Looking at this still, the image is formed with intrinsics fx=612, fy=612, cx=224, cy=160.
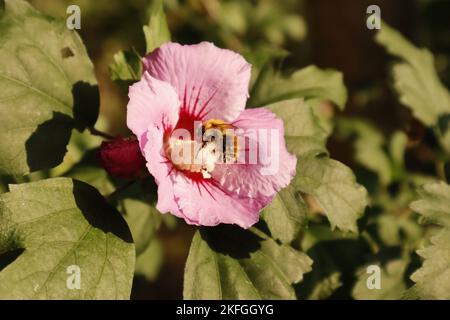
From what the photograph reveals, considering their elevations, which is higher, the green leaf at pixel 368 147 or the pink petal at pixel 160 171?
the pink petal at pixel 160 171

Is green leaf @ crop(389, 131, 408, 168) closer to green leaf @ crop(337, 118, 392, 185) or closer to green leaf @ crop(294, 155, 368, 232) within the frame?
green leaf @ crop(337, 118, 392, 185)

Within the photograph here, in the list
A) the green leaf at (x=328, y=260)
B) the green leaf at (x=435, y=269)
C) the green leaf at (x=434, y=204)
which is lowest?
the green leaf at (x=328, y=260)

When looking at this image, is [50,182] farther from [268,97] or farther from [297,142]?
[268,97]

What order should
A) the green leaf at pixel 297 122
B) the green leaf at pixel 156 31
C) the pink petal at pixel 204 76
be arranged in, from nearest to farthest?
the pink petal at pixel 204 76, the green leaf at pixel 156 31, the green leaf at pixel 297 122

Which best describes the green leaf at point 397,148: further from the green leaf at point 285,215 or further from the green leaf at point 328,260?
the green leaf at point 285,215

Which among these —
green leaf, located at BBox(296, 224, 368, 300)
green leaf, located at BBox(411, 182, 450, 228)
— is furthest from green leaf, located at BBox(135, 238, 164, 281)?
green leaf, located at BBox(411, 182, 450, 228)

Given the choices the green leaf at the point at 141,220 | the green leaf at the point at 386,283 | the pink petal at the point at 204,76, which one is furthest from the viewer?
the green leaf at the point at 141,220

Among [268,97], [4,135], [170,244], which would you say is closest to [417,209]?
[268,97]

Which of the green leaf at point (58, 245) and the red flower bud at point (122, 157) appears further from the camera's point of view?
the red flower bud at point (122, 157)

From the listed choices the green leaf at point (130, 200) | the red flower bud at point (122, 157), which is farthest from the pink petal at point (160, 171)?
the green leaf at point (130, 200)
